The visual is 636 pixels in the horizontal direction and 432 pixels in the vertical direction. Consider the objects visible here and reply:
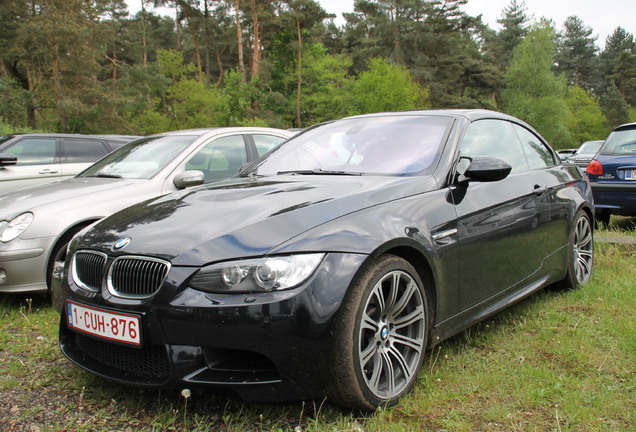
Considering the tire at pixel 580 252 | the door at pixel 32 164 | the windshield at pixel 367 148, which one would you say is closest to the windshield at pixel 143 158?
the windshield at pixel 367 148

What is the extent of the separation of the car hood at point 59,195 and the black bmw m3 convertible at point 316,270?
5.31 ft

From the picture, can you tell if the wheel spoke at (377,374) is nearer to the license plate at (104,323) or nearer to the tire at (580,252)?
the license plate at (104,323)

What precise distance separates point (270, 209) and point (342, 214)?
34 cm

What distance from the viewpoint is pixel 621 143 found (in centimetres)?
736

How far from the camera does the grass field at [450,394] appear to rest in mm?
2389

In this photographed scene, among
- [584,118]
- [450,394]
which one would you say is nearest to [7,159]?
Result: [450,394]

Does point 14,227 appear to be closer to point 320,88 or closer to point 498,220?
point 498,220

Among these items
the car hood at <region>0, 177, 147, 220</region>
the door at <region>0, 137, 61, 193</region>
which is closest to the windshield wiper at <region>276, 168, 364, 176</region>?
the car hood at <region>0, 177, 147, 220</region>

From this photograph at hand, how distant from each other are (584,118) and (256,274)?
6650 cm

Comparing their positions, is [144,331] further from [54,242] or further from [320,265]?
[54,242]

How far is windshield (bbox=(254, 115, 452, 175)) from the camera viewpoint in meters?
3.24

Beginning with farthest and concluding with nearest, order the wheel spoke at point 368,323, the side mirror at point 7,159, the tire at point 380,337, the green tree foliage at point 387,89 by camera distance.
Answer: the green tree foliage at point 387,89 → the side mirror at point 7,159 → the wheel spoke at point 368,323 → the tire at point 380,337

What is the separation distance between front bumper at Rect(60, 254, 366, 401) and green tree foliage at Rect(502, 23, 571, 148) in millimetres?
54420

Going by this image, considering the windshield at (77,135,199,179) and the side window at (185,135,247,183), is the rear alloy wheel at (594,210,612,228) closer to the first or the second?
the side window at (185,135,247,183)
